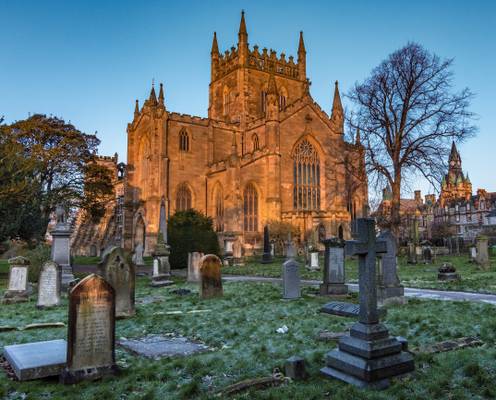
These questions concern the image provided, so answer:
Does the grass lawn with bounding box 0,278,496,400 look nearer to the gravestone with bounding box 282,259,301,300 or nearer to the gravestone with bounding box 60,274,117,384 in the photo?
the gravestone with bounding box 60,274,117,384

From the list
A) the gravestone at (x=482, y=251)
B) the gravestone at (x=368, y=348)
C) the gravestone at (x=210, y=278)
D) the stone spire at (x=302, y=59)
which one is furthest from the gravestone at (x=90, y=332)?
the stone spire at (x=302, y=59)

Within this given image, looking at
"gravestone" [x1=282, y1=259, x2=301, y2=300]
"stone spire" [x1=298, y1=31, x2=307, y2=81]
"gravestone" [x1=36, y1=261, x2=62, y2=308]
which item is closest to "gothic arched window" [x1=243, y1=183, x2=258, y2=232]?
"stone spire" [x1=298, y1=31, x2=307, y2=81]

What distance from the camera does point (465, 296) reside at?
11.6m

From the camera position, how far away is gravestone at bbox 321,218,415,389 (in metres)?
4.46

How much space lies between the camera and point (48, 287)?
10930 mm

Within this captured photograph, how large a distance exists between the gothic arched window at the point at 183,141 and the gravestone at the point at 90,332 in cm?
3641

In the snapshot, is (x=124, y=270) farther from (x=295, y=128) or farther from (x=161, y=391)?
(x=295, y=128)

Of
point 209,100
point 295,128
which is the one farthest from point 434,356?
point 209,100

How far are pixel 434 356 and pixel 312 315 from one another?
3.49 m

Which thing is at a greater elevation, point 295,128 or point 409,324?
point 295,128


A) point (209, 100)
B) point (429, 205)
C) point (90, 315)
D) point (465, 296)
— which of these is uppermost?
point (209, 100)

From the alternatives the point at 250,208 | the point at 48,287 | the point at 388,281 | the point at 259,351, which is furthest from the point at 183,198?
the point at 259,351

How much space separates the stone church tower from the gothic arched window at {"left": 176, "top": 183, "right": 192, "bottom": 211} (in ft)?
0.31

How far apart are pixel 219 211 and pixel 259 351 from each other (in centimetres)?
3452
